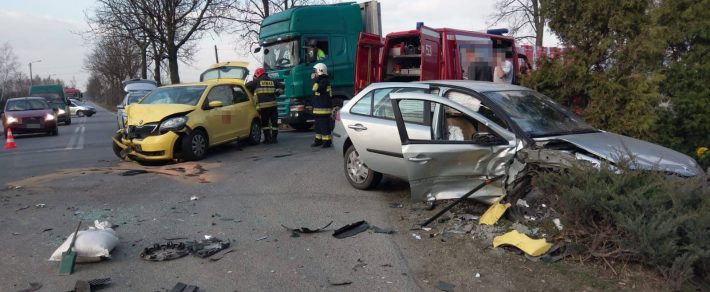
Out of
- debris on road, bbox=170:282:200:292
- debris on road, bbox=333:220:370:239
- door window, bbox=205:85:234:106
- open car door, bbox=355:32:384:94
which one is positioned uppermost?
open car door, bbox=355:32:384:94

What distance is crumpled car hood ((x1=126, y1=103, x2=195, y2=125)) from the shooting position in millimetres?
9938

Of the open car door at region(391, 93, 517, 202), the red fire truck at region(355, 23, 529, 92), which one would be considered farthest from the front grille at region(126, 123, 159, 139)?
the open car door at region(391, 93, 517, 202)

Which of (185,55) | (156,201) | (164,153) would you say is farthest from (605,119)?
(185,55)

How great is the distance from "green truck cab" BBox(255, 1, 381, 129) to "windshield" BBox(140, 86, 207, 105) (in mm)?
4006

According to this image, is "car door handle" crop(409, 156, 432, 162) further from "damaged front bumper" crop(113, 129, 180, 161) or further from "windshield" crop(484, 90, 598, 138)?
"damaged front bumper" crop(113, 129, 180, 161)

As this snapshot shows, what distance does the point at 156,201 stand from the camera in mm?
7035

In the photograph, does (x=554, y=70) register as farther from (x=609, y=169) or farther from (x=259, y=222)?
(x=259, y=222)

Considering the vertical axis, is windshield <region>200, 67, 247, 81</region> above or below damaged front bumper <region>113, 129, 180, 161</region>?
above

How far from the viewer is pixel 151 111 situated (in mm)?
10125

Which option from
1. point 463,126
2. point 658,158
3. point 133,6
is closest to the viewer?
point 658,158

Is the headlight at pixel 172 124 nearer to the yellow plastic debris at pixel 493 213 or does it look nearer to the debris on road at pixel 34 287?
the debris on road at pixel 34 287

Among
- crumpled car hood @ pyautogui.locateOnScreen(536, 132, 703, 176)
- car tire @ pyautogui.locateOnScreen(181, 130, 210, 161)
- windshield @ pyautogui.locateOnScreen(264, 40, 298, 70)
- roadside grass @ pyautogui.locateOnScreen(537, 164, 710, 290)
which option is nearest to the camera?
roadside grass @ pyautogui.locateOnScreen(537, 164, 710, 290)

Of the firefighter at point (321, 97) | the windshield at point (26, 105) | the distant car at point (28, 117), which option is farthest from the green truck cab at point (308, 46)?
the windshield at point (26, 105)

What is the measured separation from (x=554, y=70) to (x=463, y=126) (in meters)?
2.76
